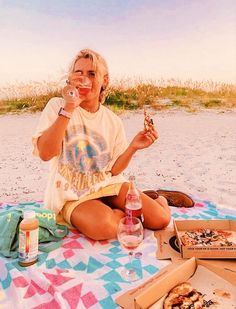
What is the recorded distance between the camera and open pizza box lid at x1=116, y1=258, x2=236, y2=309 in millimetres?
1118

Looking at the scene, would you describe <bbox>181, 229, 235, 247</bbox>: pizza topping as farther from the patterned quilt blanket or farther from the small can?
the small can

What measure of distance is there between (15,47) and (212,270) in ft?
18.2

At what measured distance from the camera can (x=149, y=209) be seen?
204 cm

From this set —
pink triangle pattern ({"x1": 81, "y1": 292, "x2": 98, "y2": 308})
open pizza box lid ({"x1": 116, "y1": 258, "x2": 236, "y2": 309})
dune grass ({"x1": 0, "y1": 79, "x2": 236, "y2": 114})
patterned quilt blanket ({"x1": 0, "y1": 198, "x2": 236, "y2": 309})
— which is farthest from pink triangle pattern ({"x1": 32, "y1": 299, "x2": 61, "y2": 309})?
dune grass ({"x1": 0, "y1": 79, "x2": 236, "y2": 114})

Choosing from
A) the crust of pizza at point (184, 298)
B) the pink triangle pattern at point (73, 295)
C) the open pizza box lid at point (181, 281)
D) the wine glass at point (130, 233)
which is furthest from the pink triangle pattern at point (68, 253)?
the crust of pizza at point (184, 298)

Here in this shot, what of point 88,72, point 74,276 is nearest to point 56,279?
point 74,276

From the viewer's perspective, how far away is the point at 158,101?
6.62 m

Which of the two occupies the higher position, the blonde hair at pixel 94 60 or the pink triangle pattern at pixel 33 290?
the blonde hair at pixel 94 60

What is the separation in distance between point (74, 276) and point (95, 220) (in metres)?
0.38

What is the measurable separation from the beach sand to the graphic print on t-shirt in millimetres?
1215

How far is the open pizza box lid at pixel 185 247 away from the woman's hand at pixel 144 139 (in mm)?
521

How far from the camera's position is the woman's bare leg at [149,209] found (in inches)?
79.4

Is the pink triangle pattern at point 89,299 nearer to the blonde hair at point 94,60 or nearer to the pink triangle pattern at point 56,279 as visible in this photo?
the pink triangle pattern at point 56,279

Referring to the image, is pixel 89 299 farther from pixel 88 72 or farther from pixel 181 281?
pixel 88 72
